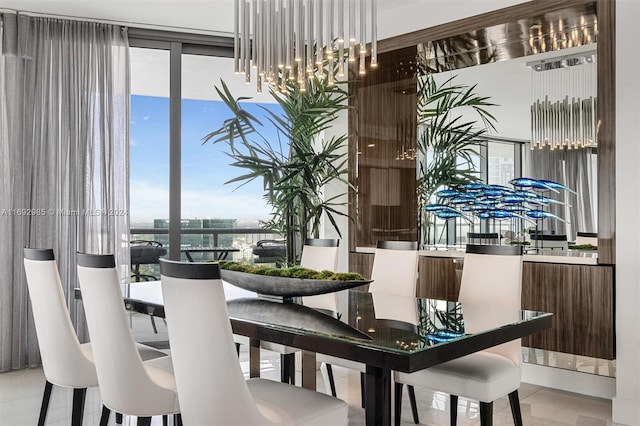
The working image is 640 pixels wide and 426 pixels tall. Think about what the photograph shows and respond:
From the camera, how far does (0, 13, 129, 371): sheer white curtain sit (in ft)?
15.0

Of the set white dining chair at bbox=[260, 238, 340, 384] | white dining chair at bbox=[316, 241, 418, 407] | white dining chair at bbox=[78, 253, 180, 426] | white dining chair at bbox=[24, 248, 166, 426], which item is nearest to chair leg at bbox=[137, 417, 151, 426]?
white dining chair at bbox=[78, 253, 180, 426]

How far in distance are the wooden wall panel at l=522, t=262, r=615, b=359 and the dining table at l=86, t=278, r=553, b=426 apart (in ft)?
4.09

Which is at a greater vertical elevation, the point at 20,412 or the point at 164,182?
the point at 164,182

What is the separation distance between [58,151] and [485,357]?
372 cm

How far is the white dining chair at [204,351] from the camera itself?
5.91 feet

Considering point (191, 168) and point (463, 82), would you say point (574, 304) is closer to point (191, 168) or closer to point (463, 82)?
point (191, 168)

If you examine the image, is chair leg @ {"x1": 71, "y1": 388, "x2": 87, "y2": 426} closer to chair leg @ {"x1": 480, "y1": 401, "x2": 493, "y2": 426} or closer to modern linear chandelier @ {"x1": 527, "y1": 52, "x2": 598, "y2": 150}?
chair leg @ {"x1": 480, "y1": 401, "x2": 493, "y2": 426}

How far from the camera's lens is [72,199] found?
4805 mm

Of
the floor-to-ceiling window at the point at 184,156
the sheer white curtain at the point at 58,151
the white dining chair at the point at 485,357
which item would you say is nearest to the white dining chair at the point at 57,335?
the white dining chair at the point at 485,357

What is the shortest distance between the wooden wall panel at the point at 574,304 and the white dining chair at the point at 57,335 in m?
2.77

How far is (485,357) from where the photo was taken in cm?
274

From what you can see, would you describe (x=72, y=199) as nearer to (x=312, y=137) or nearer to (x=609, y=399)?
(x=312, y=137)

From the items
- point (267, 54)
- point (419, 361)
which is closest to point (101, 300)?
point (419, 361)

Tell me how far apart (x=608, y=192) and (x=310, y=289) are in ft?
6.77
